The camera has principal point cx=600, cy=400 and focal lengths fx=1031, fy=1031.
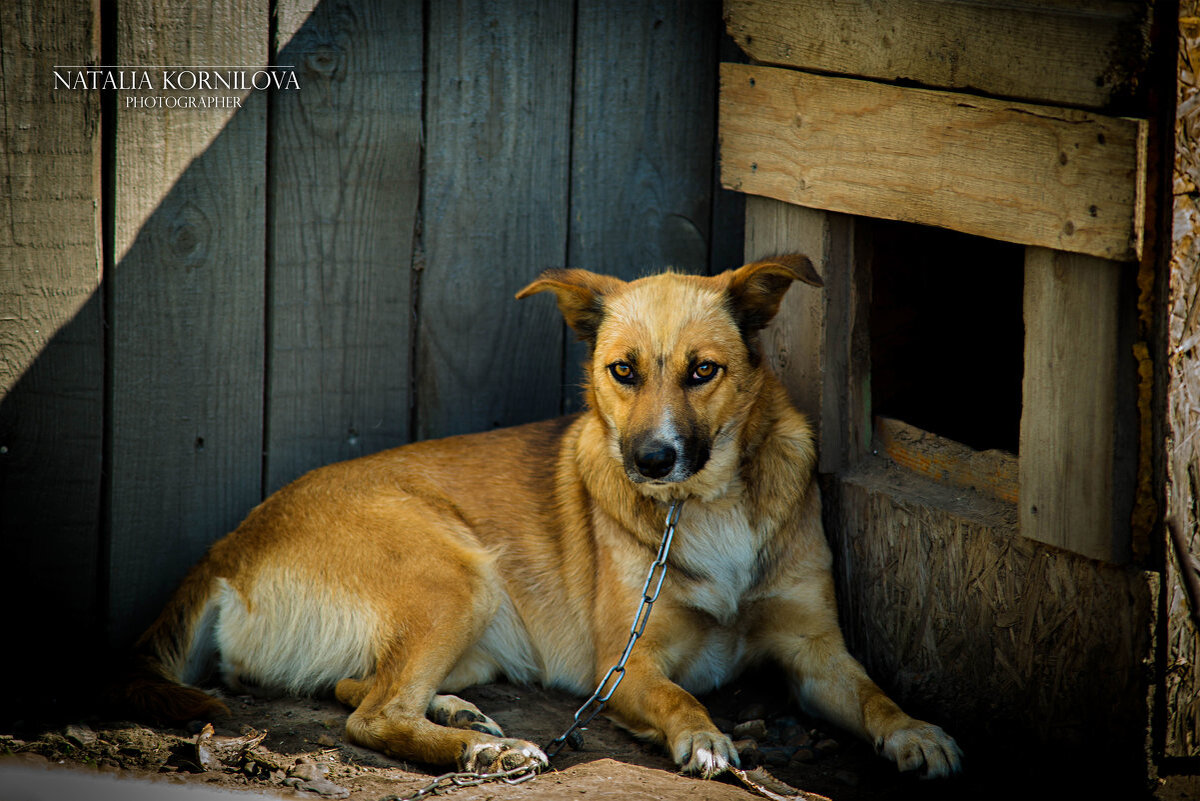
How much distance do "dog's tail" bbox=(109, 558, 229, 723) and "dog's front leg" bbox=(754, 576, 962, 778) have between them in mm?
1769

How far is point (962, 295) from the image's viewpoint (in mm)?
4309

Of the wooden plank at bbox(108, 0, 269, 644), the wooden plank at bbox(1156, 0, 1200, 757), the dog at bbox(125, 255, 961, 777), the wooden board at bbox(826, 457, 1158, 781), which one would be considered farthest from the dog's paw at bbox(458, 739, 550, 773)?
the wooden plank at bbox(1156, 0, 1200, 757)

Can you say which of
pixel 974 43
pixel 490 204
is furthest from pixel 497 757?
pixel 974 43

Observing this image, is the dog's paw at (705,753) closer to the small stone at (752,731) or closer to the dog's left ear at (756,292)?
the small stone at (752,731)

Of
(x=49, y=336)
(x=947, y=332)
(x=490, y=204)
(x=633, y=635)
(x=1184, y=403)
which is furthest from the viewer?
(x=947, y=332)

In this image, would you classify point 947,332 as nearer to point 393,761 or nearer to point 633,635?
point 633,635

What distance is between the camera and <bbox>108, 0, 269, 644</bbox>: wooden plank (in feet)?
11.3

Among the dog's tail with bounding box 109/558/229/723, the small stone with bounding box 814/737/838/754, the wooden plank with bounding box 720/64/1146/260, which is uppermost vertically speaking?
the wooden plank with bounding box 720/64/1146/260

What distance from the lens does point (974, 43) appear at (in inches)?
113

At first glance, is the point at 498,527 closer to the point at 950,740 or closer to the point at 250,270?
the point at 250,270

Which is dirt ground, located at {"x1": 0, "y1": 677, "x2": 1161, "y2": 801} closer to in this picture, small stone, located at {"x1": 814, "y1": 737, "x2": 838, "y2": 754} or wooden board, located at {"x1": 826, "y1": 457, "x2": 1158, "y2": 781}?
small stone, located at {"x1": 814, "y1": 737, "x2": 838, "y2": 754}

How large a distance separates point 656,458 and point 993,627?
3.68 feet

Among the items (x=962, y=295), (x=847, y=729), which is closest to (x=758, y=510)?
(x=847, y=729)

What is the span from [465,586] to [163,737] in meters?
1.00
